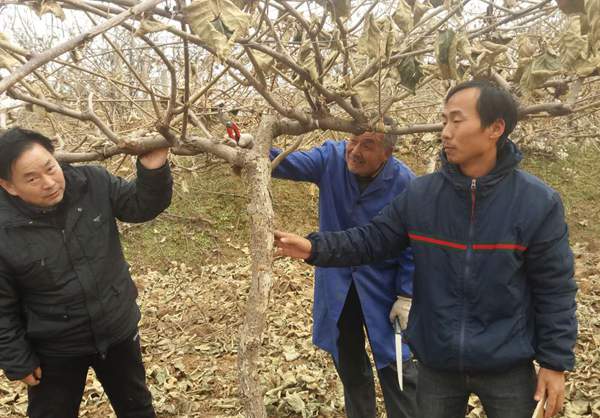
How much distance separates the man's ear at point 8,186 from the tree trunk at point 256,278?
932mm

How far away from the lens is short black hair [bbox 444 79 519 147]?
58.6 inches

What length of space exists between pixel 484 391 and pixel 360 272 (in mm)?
778

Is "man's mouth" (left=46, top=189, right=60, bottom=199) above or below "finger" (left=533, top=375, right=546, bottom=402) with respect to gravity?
above

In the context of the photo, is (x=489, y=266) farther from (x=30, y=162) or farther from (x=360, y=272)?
(x=30, y=162)

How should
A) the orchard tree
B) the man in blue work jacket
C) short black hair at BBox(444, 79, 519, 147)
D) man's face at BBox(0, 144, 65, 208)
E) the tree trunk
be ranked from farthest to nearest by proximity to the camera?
the man in blue work jacket, man's face at BBox(0, 144, 65, 208), short black hair at BBox(444, 79, 519, 147), the tree trunk, the orchard tree

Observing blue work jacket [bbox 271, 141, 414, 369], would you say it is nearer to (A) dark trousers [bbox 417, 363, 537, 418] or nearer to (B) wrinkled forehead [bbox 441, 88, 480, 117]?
(A) dark trousers [bbox 417, 363, 537, 418]

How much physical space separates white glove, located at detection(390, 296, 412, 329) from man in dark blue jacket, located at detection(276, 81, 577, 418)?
0.45 m

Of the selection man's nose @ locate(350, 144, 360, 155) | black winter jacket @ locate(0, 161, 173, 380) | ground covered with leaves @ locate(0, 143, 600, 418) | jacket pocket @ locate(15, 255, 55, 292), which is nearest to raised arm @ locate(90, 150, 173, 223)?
black winter jacket @ locate(0, 161, 173, 380)

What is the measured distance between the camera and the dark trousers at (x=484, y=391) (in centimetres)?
164

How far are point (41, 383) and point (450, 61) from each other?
6.47 ft

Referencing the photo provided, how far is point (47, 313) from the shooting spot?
188 cm

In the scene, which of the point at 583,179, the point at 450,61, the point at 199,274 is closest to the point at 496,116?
the point at 450,61

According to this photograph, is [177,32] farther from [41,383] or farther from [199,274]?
[199,274]

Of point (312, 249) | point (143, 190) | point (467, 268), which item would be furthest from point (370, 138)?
point (143, 190)
